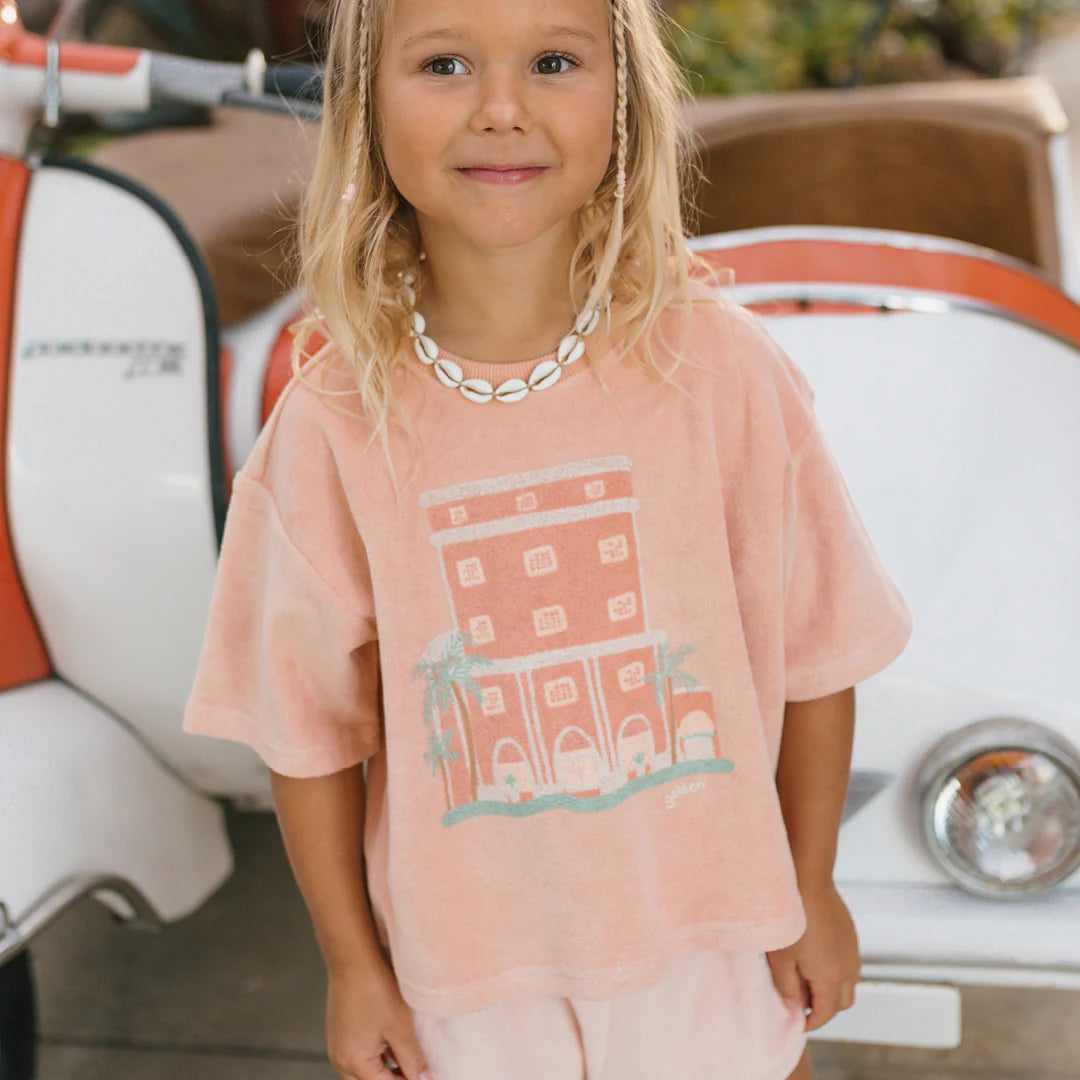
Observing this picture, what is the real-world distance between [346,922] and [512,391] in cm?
58

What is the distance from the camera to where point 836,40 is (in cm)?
653

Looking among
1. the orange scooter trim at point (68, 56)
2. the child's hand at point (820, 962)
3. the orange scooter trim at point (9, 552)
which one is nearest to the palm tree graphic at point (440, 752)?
the child's hand at point (820, 962)

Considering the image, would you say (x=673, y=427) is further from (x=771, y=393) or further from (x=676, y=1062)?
(x=676, y=1062)

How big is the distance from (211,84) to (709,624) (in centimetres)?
124

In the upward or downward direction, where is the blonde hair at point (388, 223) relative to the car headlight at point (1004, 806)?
upward

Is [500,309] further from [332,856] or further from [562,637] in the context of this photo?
[332,856]

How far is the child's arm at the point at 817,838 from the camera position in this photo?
126 centimetres

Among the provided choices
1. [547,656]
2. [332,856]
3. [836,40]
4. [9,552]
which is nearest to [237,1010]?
[9,552]

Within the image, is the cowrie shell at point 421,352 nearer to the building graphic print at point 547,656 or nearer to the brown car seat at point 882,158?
the building graphic print at point 547,656

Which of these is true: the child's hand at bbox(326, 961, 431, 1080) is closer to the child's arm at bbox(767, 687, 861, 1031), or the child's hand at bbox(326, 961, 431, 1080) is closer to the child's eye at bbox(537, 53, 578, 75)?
the child's arm at bbox(767, 687, 861, 1031)

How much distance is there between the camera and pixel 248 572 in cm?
117

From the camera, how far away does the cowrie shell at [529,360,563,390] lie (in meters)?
1.11

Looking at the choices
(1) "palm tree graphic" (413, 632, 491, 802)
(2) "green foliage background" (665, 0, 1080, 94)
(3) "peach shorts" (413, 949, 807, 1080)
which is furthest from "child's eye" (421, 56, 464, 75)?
(2) "green foliage background" (665, 0, 1080, 94)

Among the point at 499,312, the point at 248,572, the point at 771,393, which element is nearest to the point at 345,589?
the point at 248,572
